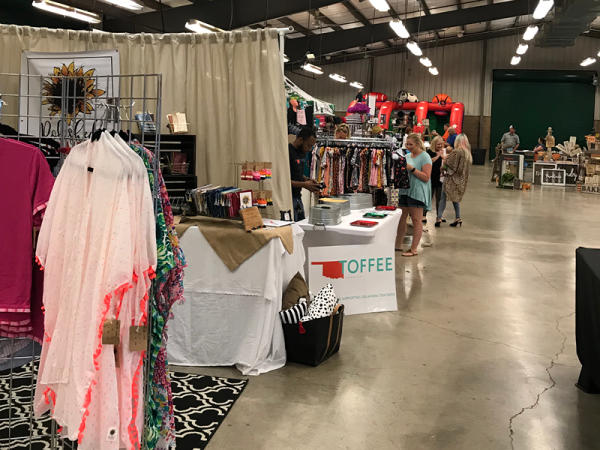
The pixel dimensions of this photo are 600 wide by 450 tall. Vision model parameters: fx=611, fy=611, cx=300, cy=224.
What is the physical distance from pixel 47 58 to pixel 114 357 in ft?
8.28

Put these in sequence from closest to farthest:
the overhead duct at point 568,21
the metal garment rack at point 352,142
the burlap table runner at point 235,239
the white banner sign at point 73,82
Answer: the white banner sign at point 73,82, the burlap table runner at point 235,239, the metal garment rack at point 352,142, the overhead duct at point 568,21

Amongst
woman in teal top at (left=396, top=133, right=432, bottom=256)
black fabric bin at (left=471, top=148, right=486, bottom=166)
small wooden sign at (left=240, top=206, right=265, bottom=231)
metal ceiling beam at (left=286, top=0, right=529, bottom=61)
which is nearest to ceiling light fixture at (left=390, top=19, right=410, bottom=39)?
metal ceiling beam at (left=286, top=0, right=529, bottom=61)

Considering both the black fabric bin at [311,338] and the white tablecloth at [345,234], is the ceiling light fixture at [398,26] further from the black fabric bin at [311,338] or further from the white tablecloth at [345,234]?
the black fabric bin at [311,338]

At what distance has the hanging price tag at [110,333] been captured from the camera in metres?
1.87

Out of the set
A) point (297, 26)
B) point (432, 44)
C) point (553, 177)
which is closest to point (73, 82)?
point (553, 177)

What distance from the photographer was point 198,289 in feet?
12.1

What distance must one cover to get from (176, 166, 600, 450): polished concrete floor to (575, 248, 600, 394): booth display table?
0.41 feet

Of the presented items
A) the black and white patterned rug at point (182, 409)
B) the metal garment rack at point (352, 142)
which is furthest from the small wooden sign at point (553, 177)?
the black and white patterned rug at point (182, 409)

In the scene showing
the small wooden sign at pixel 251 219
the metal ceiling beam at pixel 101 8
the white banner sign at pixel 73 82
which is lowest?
the small wooden sign at pixel 251 219

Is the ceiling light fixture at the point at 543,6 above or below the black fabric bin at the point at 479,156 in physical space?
above

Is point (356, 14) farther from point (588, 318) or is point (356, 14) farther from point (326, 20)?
point (588, 318)

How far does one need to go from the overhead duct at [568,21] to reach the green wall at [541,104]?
694cm

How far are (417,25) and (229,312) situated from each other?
16470mm

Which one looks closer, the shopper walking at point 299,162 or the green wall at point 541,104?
the shopper walking at point 299,162
